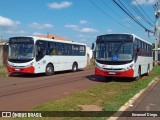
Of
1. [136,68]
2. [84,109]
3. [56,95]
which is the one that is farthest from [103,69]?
[84,109]

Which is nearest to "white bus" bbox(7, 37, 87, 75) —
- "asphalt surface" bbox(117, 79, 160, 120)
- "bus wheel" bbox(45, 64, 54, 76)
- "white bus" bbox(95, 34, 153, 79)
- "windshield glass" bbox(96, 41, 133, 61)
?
"bus wheel" bbox(45, 64, 54, 76)

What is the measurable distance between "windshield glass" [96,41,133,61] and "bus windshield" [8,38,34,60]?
549 cm

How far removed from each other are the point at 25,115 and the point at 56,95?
478cm

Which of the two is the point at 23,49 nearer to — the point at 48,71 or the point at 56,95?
the point at 48,71

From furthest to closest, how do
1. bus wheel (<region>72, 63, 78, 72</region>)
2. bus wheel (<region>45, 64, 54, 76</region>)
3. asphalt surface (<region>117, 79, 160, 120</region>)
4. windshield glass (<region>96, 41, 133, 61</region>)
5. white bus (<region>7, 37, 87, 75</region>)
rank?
bus wheel (<region>72, 63, 78, 72</region>), bus wheel (<region>45, 64, 54, 76</region>), white bus (<region>7, 37, 87, 75</region>), windshield glass (<region>96, 41, 133, 61</region>), asphalt surface (<region>117, 79, 160, 120</region>)

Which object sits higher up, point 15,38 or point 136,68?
point 15,38

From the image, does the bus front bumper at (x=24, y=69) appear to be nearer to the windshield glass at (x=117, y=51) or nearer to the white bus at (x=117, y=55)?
the white bus at (x=117, y=55)

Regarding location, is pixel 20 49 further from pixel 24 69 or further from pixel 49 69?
pixel 49 69

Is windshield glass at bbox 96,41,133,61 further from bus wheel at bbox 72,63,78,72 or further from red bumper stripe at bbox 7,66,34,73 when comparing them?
bus wheel at bbox 72,63,78,72

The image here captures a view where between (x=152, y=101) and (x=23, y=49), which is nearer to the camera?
(x=152, y=101)

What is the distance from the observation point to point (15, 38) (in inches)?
929

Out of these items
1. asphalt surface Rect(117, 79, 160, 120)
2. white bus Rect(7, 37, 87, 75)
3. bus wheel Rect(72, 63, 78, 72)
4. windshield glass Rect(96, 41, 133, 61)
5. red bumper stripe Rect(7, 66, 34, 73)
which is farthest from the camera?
bus wheel Rect(72, 63, 78, 72)

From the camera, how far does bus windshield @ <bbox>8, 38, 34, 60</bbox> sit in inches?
906

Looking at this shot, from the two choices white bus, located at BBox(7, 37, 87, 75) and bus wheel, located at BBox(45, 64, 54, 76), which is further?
bus wheel, located at BBox(45, 64, 54, 76)
